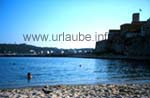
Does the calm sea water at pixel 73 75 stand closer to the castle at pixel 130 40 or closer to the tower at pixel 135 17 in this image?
the castle at pixel 130 40

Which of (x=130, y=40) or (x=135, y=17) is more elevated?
(x=135, y=17)

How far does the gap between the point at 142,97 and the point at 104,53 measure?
160894 millimetres

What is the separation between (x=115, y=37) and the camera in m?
169

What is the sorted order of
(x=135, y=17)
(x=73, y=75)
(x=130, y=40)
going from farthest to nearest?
(x=135, y=17)
(x=130, y=40)
(x=73, y=75)

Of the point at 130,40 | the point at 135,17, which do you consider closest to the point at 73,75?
the point at 130,40

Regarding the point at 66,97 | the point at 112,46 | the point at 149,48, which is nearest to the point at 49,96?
the point at 66,97

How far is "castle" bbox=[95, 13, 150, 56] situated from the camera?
441 feet

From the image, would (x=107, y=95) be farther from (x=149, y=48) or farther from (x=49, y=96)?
(x=149, y=48)

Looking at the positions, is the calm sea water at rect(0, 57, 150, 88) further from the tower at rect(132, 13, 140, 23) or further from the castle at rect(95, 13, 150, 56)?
the tower at rect(132, 13, 140, 23)

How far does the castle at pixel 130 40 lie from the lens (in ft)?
441

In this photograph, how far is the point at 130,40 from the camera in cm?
14975

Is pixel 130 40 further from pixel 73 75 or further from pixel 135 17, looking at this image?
pixel 73 75

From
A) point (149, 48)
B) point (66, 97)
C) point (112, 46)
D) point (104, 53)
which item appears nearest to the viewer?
point (66, 97)

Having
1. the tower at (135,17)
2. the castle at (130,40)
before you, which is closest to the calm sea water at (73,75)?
the castle at (130,40)
